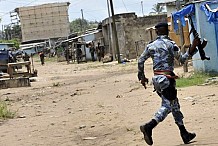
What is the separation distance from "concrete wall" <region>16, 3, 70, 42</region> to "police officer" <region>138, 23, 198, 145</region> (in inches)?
3784

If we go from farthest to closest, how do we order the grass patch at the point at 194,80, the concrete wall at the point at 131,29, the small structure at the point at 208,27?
the concrete wall at the point at 131,29
the small structure at the point at 208,27
the grass patch at the point at 194,80

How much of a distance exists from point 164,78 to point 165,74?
0.27ft

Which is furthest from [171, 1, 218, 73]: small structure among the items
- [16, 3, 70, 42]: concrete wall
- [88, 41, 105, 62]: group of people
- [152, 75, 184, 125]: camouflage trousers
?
[16, 3, 70, 42]: concrete wall

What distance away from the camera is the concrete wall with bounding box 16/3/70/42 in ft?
336

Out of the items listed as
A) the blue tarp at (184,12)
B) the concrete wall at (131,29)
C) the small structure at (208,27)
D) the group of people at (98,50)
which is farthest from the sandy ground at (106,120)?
the group of people at (98,50)

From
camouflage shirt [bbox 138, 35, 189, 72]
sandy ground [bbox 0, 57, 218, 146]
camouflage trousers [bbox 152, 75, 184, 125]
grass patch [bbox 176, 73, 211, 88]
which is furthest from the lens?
grass patch [bbox 176, 73, 211, 88]

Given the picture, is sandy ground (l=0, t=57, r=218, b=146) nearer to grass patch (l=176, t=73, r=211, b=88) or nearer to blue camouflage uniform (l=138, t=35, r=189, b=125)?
blue camouflage uniform (l=138, t=35, r=189, b=125)

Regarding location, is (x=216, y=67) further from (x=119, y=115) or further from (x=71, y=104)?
(x=119, y=115)

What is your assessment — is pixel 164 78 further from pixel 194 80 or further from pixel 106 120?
pixel 194 80

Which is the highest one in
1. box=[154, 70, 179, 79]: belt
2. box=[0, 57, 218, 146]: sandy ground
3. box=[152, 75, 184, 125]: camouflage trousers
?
box=[154, 70, 179, 79]: belt

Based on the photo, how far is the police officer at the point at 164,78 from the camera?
6.89m

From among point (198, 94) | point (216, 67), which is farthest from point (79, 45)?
point (198, 94)

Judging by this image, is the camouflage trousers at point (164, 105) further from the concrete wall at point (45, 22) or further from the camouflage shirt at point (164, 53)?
the concrete wall at point (45, 22)

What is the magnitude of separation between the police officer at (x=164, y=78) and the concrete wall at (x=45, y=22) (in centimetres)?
9613
